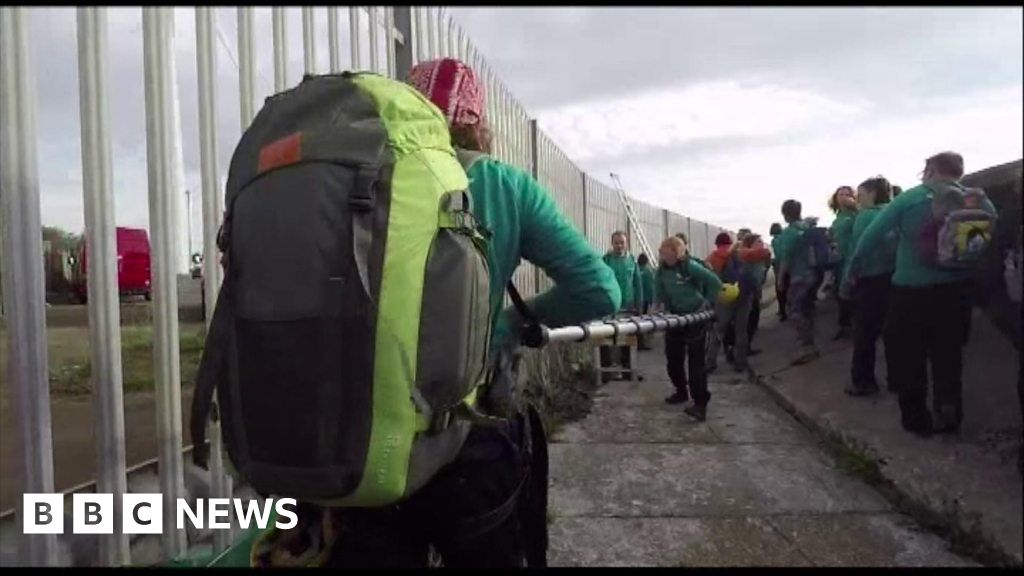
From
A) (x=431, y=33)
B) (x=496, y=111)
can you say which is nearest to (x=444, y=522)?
(x=431, y=33)

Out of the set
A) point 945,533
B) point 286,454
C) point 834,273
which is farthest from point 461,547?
point 834,273

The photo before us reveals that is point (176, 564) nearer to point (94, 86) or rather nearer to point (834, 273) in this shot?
point (94, 86)

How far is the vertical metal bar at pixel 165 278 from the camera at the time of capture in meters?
2.08

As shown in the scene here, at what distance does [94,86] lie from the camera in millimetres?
1889

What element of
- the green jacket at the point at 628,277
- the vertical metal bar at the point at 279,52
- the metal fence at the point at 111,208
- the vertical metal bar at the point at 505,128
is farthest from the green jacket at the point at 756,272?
the vertical metal bar at the point at 279,52

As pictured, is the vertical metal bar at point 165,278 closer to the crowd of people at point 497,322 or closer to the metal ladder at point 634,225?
the crowd of people at point 497,322

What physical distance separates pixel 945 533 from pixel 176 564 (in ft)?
7.51

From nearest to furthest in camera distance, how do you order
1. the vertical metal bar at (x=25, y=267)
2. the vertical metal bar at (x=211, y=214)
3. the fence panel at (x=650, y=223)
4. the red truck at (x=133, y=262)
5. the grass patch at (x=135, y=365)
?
the vertical metal bar at (x=25, y=267), the grass patch at (x=135, y=365), the red truck at (x=133, y=262), the vertical metal bar at (x=211, y=214), the fence panel at (x=650, y=223)

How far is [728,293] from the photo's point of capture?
633cm

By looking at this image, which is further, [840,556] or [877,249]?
[840,556]

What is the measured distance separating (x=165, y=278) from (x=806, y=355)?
179 inches

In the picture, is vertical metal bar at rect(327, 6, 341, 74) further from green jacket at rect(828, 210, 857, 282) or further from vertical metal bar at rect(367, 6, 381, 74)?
green jacket at rect(828, 210, 857, 282)

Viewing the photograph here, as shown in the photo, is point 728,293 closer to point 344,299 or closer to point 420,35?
point 420,35

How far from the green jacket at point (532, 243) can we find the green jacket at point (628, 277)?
209 inches
